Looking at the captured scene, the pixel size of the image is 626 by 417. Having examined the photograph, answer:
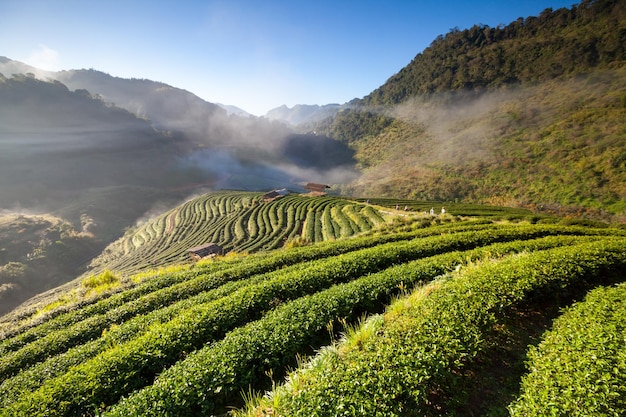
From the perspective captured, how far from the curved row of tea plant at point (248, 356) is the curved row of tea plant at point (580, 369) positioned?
12.1 feet

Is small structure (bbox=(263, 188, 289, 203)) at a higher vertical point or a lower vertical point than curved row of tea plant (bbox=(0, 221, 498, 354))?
lower

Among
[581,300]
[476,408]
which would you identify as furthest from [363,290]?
[581,300]

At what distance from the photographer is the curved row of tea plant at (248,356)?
6277mm

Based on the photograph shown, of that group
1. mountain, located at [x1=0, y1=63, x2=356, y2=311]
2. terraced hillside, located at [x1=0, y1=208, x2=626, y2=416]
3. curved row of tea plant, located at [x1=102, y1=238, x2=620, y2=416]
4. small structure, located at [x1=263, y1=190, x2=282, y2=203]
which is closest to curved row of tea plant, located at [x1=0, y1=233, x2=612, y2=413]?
terraced hillside, located at [x1=0, y1=208, x2=626, y2=416]

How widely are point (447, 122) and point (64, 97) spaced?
262472 millimetres

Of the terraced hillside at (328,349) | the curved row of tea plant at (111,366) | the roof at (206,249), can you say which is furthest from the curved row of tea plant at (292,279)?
the roof at (206,249)

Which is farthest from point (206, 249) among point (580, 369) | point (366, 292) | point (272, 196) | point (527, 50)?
point (527, 50)

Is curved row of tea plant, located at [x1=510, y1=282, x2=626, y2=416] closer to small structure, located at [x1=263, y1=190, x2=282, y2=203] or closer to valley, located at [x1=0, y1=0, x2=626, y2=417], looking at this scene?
valley, located at [x1=0, y1=0, x2=626, y2=417]

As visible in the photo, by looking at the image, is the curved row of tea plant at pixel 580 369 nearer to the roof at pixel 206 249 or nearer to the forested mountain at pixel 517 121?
the roof at pixel 206 249

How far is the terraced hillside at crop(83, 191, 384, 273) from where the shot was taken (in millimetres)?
50000

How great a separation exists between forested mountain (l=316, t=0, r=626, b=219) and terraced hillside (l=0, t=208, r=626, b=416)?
71.7 m

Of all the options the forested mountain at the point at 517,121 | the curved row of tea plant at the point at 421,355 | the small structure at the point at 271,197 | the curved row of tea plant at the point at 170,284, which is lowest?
the small structure at the point at 271,197

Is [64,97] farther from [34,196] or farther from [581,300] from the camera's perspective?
[581,300]

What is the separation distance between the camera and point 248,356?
7.32 metres
